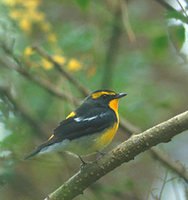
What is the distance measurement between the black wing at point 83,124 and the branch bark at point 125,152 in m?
0.96

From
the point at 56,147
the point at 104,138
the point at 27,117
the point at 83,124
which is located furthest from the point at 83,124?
the point at 27,117

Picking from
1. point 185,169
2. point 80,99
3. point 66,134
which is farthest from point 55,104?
point 185,169

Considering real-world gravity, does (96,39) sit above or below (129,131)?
above

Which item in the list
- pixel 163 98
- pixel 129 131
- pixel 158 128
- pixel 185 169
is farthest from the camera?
pixel 163 98

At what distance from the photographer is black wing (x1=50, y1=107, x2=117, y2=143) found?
4469 millimetres

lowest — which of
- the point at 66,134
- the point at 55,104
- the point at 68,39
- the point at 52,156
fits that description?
the point at 52,156

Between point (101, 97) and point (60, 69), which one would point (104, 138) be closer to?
point (101, 97)

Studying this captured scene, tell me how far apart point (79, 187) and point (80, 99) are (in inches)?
115

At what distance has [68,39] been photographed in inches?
231

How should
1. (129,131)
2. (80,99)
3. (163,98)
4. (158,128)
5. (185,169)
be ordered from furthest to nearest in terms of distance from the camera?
(80,99) < (163,98) < (129,131) < (185,169) < (158,128)

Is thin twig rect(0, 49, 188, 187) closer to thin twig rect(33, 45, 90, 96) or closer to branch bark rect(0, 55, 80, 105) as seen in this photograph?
branch bark rect(0, 55, 80, 105)

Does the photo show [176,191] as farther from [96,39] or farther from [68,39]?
[68,39]

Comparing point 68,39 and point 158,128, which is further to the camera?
point 68,39

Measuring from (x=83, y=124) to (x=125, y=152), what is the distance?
160 centimetres
